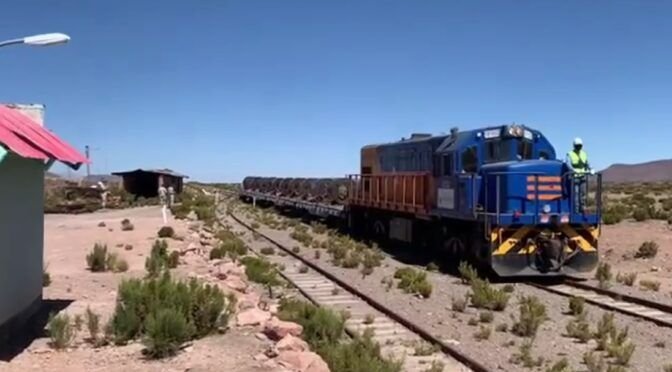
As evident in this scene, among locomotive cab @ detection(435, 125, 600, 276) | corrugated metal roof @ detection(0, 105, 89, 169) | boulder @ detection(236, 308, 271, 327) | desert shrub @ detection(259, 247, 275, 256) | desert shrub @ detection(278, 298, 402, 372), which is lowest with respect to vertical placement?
desert shrub @ detection(259, 247, 275, 256)

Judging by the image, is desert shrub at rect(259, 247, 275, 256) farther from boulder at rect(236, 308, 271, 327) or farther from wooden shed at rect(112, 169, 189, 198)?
wooden shed at rect(112, 169, 189, 198)

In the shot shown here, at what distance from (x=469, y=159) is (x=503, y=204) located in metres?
1.98

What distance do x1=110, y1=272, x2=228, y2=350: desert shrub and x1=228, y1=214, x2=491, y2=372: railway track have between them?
2.16m

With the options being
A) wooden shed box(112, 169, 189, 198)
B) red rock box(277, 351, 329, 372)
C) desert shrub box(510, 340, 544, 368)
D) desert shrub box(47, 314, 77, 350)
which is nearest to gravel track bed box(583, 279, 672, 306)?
desert shrub box(510, 340, 544, 368)

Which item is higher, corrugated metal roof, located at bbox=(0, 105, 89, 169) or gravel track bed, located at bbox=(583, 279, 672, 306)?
corrugated metal roof, located at bbox=(0, 105, 89, 169)

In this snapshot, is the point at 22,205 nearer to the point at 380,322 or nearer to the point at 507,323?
the point at 380,322

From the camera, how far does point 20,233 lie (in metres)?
10.6

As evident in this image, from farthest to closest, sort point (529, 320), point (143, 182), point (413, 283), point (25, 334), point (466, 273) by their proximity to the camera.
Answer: point (143, 182) → point (466, 273) → point (413, 283) → point (529, 320) → point (25, 334)

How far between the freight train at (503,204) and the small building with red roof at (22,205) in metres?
9.60

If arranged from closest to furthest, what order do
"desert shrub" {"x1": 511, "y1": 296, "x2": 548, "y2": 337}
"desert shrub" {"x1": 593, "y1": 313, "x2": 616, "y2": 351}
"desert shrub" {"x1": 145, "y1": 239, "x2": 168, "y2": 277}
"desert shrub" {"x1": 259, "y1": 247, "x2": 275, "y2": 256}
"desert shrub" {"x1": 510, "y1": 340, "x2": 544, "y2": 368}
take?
1. "desert shrub" {"x1": 510, "y1": 340, "x2": 544, "y2": 368}
2. "desert shrub" {"x1": 593, "y1": 313, "x2": 616, "y2": 351}
3. "desert shrub" {"x1": 511, "y1": 296, "x2": 548, "y2": 337}
4. "desert shrub" {"x1": 145, "y1": 239, "x2": 168, "y2": 277}
5. "desert shrub" {"x1": 259, "y1": 247, "x2": 275, "y2": 256}

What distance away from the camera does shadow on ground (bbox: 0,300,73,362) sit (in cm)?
915

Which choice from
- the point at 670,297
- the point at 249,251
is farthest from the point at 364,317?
the point at 249,251

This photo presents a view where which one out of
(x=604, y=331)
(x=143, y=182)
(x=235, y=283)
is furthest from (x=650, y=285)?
(x=143, y=182)

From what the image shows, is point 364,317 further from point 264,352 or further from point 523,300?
point 264,352
